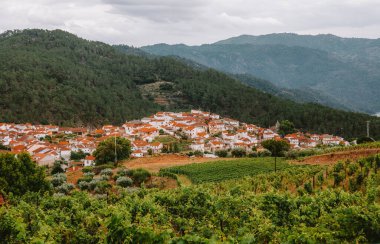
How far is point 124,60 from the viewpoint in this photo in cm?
16950

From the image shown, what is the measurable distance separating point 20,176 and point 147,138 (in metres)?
51.7

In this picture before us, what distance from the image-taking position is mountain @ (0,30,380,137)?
339 feet

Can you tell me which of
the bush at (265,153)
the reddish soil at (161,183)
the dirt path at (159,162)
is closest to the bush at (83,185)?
the reddish soil at (161,183)

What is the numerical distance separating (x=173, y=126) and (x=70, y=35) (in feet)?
410

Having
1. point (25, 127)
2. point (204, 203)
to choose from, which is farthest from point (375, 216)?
point (25, 127)

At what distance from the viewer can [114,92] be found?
5025 inches

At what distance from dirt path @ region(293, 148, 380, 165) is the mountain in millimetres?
58781

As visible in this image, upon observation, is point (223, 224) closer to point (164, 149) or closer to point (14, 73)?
point (164, 149)

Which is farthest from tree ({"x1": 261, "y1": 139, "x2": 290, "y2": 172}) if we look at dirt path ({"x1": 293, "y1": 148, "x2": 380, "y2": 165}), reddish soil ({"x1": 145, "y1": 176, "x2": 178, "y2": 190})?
reddish soil ({"x1": 145, "y1": 176, "x2": 178, "y2": 190})

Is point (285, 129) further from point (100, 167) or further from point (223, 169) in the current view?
point (100, 167)

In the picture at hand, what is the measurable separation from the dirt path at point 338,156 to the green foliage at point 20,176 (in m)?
26.8

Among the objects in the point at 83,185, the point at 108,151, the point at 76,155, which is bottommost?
the point at 76,155

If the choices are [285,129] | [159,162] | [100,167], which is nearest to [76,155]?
[159,162]

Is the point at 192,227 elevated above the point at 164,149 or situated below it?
above
